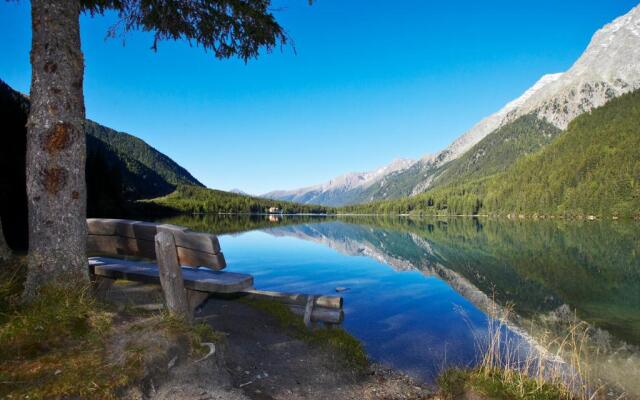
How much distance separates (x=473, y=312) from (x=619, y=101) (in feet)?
813

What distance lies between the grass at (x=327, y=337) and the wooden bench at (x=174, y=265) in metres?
0.39

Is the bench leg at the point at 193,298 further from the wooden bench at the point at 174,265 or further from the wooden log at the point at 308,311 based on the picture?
the wooden log at the point at 308,311

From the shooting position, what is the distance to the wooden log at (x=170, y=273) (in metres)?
6.36

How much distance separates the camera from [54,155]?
5887 millimetres

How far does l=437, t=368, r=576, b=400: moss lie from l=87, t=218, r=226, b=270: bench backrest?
4637mm

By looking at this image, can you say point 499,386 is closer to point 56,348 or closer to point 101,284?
point 56,348

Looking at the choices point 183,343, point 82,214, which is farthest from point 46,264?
point 183,343

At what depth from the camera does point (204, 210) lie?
18838 cm

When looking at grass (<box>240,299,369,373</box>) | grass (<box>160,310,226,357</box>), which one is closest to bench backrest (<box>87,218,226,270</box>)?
grass (<box>160,310,226,357</box>)

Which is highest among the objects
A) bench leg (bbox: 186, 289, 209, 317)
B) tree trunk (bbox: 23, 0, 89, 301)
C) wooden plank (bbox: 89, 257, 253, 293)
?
tree trunk (bbox: 23, 0, 89, 301)

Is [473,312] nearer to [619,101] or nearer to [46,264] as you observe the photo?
[46,264]

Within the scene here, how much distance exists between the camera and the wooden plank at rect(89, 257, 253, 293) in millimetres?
6453

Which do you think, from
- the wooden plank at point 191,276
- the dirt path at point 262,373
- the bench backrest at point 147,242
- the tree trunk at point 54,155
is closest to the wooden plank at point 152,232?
the bench backrest at point 147,242

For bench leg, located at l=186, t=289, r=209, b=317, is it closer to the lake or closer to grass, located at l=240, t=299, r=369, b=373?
grass, located at l=240, t=299, r=369, b=373
